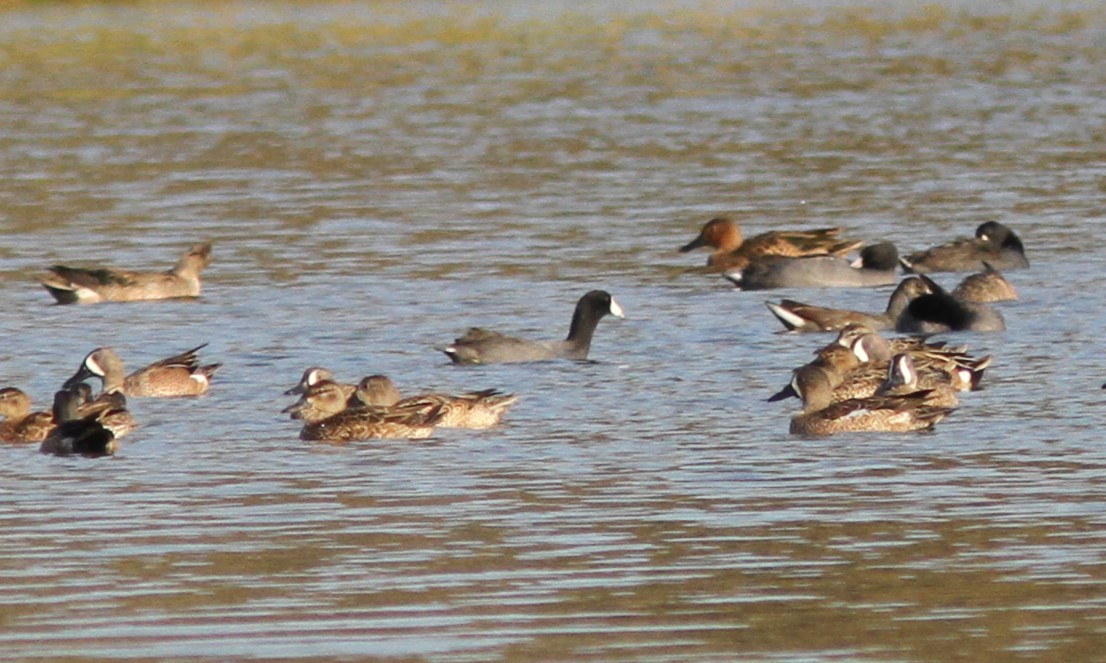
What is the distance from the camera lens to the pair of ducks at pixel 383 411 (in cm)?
1402

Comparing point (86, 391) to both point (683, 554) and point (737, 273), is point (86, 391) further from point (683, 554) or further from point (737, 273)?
point (737, 273)

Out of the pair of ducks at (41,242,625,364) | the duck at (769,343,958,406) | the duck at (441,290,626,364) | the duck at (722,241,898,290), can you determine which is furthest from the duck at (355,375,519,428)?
the duck at (722,241,898,290)

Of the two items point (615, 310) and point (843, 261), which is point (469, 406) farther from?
point (843, 261)

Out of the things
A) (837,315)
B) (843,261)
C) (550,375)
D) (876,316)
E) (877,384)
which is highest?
(877,384)

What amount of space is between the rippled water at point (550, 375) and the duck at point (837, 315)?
35 cm

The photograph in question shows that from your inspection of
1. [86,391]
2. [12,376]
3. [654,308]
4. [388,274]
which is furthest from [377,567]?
[388,274]

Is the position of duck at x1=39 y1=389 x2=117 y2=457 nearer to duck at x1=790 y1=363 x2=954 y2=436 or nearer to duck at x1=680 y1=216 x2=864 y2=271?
duck at x1=790 y1=363 x2=954 y2=436

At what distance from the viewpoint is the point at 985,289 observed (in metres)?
19.4

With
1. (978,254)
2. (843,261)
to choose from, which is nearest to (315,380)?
(843,261)

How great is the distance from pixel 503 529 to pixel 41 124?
2859 cm

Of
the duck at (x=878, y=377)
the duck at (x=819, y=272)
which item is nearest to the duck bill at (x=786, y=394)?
the duck at (x=878, y=377)

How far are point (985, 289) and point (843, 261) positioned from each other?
2881 millimetres

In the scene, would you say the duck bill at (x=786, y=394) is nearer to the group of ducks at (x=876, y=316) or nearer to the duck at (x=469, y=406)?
the group of ducks at (x=876, y=316)

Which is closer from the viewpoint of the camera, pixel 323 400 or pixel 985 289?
pixel 323 400
